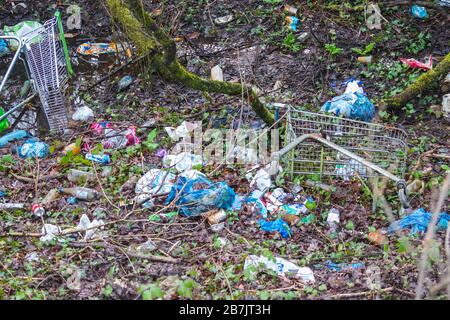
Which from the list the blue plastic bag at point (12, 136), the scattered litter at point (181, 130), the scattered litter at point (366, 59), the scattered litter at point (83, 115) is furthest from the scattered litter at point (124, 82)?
the scattered litter at point (366, 59)

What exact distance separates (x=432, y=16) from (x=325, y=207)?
3.15 m

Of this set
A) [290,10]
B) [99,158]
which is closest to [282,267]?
[99,158]

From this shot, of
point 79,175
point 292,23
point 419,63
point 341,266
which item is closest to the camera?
point 341,266

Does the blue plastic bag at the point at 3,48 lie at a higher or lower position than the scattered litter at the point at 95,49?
higher

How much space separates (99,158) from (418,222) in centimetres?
277

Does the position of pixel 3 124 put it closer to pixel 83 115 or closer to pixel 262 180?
pixel 83 115

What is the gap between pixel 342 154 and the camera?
459cm

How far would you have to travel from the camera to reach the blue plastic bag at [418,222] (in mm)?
4098

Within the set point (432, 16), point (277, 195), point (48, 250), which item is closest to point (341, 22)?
point (432, 16)

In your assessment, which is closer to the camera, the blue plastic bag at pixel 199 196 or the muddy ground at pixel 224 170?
the muddy ground at pixel 224 170

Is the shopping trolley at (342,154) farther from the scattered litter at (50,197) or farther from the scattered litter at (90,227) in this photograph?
the scattered litter at (50,197)

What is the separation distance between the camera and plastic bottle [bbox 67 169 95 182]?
4.89 m

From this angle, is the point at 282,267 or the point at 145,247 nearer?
the point at 282,267

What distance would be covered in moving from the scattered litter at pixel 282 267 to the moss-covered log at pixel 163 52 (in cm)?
159
